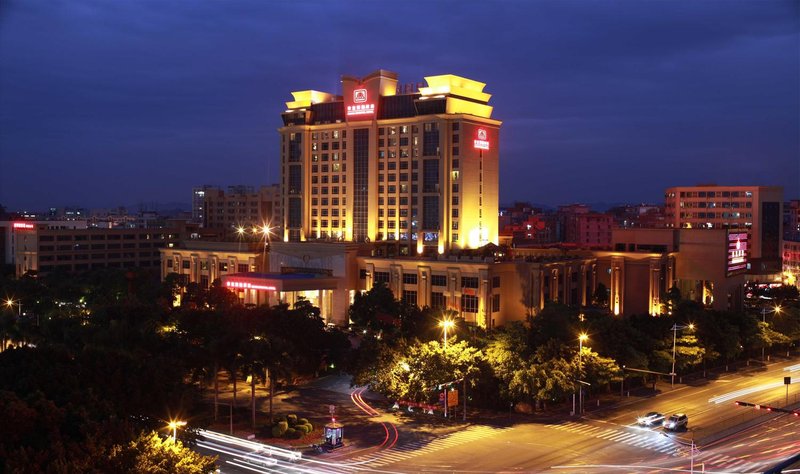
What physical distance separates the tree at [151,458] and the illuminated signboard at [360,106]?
8878 centimetres

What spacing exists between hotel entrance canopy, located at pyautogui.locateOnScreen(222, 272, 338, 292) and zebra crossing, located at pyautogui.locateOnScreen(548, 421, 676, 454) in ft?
168

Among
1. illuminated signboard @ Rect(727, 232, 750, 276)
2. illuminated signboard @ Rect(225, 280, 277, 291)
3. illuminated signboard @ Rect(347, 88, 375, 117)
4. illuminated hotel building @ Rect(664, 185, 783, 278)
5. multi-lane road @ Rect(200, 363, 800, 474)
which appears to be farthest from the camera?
illuminated hotel building @ Rect(664, 185, 783, 278)

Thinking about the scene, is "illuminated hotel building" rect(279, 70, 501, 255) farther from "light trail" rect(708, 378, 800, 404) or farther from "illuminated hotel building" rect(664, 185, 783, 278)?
"illuminated hotel building" rect(664, 185, 783, 278)

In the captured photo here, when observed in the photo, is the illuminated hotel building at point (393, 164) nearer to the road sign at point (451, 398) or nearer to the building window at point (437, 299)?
the building window at point (437, 299)

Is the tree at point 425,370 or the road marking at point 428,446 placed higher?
the tree at point 425,370

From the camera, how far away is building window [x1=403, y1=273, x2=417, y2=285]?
102 meters

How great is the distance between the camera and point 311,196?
12850 centimetres

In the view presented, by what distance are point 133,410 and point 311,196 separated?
88.7 metres

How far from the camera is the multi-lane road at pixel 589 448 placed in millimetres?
47688

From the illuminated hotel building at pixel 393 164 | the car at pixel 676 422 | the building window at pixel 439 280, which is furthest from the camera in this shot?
the illuminated hotel building at pixel 393 164

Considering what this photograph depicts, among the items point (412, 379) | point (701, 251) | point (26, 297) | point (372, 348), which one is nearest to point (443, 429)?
point (412, 379)

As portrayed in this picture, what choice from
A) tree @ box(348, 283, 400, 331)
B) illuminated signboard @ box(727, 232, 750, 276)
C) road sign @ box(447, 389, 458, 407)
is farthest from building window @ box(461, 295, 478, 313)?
illuminated signboard @ box(727, 232, 750, 276)

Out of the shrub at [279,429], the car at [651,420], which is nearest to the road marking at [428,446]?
the shrub at [279,429]

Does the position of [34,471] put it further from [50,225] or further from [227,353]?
[50,225]
